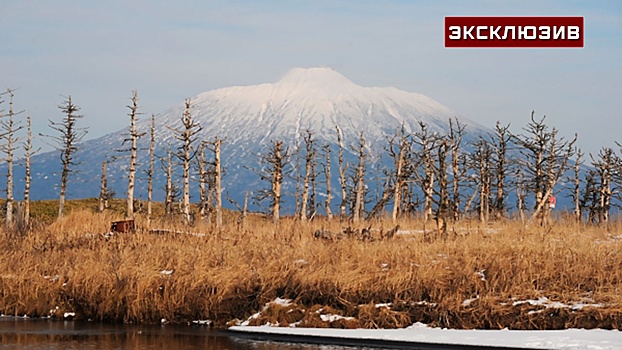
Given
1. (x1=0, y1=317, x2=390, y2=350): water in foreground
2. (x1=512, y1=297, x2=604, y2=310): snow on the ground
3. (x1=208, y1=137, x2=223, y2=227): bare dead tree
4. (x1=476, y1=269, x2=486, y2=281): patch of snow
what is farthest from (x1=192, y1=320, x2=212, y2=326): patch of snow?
(x1=208, y1=137, x2=223, y2=227): bare dead tree

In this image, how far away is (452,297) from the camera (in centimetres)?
1808

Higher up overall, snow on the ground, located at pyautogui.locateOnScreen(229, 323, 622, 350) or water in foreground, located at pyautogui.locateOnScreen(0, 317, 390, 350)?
snow on the ground, located at pyautogui.locateOnScreen(229, 323, 622, 350)

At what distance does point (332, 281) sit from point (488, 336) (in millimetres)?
4368

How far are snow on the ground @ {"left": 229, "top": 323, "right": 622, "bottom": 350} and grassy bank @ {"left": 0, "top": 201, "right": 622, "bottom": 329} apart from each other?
59cm

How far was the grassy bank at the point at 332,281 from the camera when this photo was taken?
17.9 meters

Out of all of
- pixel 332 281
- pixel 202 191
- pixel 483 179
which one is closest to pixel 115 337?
pixel 332 281

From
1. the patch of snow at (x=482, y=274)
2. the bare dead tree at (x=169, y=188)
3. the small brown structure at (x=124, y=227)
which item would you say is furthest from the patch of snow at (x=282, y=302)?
the bare dead tree at (x=169, y=188)

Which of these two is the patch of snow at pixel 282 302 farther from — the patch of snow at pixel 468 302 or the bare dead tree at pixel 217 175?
the bare dead tree at pixel 217 175

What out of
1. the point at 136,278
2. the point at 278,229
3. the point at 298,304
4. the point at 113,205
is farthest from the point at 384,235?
the point at 113,205

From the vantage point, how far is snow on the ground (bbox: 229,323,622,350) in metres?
15.4

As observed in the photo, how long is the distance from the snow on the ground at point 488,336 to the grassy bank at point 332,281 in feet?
1.93

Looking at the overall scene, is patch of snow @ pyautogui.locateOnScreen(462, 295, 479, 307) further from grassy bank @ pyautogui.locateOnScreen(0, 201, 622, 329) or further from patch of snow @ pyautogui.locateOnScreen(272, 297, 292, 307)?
patch of snow @ pyautogui.locateOnScreen(272, 297, 292, 307)

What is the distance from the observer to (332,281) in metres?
19.3

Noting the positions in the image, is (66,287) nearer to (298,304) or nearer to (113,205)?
(298,304)
